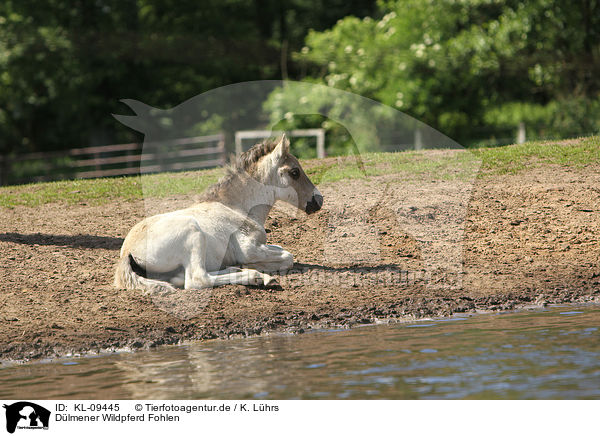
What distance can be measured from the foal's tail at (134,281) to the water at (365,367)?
143 cm

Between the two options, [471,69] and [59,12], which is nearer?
[471,69]

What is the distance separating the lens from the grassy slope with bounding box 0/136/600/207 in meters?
15.6

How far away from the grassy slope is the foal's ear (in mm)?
5128

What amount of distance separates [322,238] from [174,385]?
629cm

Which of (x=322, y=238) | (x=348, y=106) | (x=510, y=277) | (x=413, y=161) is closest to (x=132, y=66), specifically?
(x=348, y=106)

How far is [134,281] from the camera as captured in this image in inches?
390

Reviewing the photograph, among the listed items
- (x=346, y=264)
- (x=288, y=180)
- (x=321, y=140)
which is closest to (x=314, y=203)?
(x=288, y=180)

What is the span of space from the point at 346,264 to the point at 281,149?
208 cm

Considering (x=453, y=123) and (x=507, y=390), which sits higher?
(x=453, y=123)

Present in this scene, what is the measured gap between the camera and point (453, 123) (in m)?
30.8

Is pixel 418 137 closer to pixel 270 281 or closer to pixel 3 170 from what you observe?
pixel 3 170

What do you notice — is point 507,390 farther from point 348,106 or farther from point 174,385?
point 348,106

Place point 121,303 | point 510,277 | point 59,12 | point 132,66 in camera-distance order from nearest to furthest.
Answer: point 121,303, point 510,277, point 59,12, point 132,66

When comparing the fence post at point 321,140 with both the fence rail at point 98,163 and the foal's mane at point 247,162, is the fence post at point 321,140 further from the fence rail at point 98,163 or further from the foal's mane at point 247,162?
the foal's mane at point 247,162
